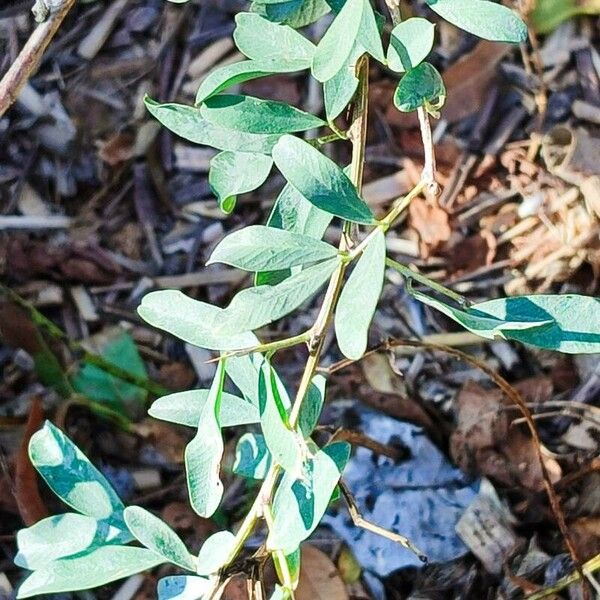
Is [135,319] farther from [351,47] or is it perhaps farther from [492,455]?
[351,47]

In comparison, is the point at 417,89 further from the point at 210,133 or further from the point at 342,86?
the point at 210,133

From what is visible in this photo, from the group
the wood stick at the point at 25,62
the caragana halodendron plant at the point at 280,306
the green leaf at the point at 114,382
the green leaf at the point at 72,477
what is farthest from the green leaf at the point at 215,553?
the green leaf at the point at 114,382

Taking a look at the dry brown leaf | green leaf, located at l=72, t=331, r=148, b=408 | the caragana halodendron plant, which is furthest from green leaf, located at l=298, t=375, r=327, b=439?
green leaf, located at l=72, t=331, r=148, b=408

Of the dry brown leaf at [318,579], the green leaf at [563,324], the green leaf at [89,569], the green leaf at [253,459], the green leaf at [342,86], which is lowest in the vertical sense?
the dry brown leaf at [318,579]

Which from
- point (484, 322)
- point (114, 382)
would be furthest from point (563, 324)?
point (114, 382)

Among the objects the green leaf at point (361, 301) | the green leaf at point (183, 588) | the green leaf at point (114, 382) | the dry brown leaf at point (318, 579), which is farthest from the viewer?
the green leaf at point (114, 382)

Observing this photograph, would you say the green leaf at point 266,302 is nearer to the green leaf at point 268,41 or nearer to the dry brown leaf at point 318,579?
the green leaf at point 268,41
